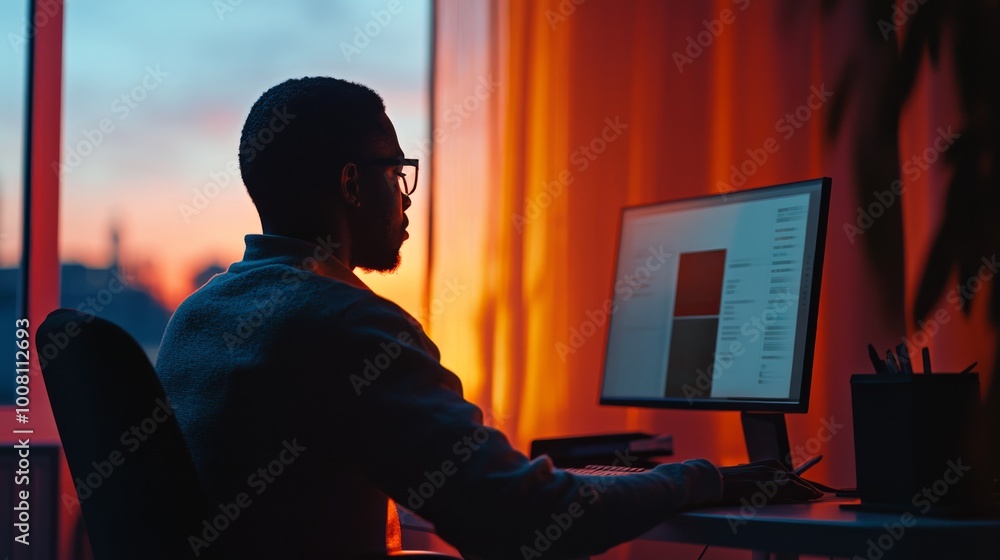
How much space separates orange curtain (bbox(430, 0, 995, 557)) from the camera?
2.22 m

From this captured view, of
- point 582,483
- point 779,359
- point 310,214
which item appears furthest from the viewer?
point 779,359

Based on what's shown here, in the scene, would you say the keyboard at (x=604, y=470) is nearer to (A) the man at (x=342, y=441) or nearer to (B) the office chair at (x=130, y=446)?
(A) the man at (x=342, y=441)

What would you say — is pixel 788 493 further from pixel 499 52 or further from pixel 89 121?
pixel 89 121

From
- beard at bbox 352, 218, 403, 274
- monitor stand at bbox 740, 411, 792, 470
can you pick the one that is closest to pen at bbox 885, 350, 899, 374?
monitor stand at bbox 740, 411, 792, 470

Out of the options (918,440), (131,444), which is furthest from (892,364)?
(131,444)

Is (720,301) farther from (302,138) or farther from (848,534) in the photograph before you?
(302,138)

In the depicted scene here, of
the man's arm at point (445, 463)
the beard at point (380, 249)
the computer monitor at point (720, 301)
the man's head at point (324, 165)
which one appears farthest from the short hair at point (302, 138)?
the computer monitor at point (720, 301)

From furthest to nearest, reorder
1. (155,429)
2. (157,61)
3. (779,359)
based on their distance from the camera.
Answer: (157,61) → (779,359) → (155,429)

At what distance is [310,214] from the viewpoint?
1224 mm

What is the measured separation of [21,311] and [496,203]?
127 centimetres

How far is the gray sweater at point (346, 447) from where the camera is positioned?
96 cm

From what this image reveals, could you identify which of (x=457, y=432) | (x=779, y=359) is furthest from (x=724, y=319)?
(x=457, y=432)

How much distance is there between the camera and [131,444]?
897 millimetres

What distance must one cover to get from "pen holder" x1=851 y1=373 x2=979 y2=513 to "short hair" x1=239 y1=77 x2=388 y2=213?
802 mm
